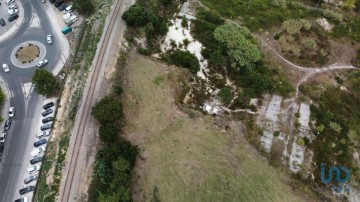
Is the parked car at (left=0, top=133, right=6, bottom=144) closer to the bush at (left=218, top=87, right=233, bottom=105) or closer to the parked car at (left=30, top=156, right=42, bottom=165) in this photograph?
the parked car at (left=30, top=156, right=42, bottom=165)

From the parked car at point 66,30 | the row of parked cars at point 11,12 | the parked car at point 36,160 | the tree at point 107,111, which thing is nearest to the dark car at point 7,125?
the parked car at point 36,160

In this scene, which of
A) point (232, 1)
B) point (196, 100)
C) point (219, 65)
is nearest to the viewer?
point (196, 100)

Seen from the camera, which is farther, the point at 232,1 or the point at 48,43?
the point at 232,1

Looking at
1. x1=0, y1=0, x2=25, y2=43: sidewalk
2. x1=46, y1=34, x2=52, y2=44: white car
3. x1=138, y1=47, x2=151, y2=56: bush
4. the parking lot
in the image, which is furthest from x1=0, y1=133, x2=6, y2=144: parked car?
x1=138, y1=47, x2=151, y2=56: bush

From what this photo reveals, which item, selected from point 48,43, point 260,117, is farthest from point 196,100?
point 48,43

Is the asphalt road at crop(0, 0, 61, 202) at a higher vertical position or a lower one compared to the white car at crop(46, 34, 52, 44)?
lower

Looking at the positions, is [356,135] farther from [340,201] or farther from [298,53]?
[298,53]
